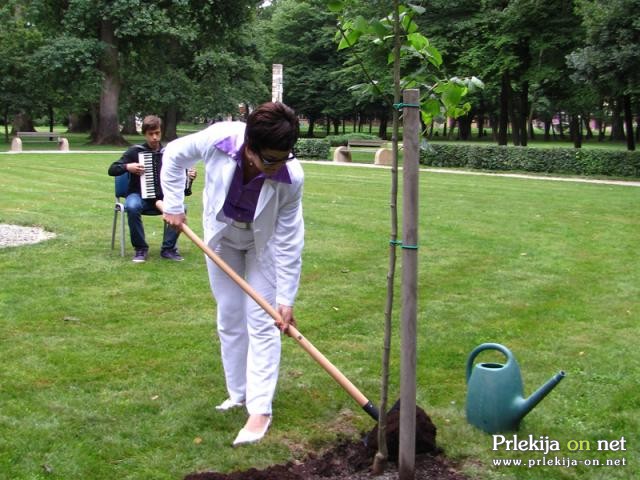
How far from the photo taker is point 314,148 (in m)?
29.7

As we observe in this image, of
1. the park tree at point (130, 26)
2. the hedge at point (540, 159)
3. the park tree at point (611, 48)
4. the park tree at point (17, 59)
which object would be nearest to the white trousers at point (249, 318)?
the hedge at point (540, 159)

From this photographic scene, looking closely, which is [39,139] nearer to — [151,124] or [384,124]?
[384,124]

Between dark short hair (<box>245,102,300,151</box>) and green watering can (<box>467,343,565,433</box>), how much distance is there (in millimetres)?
1632

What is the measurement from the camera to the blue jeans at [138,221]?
8258 millimetres

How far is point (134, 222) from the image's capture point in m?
8.25

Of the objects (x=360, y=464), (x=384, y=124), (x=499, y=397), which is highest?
(x=384, y=124)

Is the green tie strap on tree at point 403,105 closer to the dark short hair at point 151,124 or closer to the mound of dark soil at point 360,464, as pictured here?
the mound of dark soil at point 360,464

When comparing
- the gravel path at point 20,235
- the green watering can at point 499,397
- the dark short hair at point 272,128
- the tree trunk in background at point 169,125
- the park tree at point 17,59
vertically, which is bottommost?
the green watering can at point 499,397

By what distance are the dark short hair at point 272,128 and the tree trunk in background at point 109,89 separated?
98.9ft

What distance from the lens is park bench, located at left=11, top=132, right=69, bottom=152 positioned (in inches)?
1136

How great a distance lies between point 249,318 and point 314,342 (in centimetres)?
166

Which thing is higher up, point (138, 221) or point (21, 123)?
point (21, 123)

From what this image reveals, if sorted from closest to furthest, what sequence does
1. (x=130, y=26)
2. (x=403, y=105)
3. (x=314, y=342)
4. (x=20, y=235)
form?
1. (x=403, y=105)
2. (x=314, y=342)
3. (x=20, y=235)
4. (x=130, y=26)

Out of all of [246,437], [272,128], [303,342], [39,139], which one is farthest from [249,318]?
[39,139]
